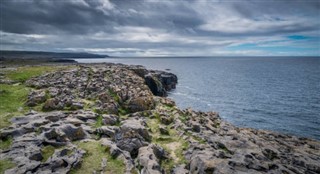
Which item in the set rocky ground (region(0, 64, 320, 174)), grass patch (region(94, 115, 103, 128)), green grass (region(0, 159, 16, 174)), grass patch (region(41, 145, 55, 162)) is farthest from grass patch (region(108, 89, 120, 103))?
green grass (region(0, 159, 16, 174))

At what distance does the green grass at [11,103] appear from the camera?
32659mm

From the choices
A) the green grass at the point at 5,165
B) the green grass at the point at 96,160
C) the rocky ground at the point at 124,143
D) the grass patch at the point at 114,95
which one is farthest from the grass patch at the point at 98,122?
the green grass at the point at 5,165

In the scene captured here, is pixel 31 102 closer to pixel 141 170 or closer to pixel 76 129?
pixel 76 129

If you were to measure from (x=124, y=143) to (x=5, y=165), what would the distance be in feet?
36.5

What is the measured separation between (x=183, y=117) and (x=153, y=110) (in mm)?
5486

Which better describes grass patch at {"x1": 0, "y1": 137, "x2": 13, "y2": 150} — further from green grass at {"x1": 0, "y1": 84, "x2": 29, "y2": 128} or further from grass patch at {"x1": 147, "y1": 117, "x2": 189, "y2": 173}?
grass patch at {"x1": 147, "y1": 117, "x2": 189, "y2": 173}

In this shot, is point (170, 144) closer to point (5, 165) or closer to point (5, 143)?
point (5, 165)

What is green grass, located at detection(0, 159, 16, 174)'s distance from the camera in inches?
804

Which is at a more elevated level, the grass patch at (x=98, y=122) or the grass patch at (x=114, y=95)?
the grass patch at (x=114, y=95)

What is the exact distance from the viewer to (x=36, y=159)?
22.6 metres

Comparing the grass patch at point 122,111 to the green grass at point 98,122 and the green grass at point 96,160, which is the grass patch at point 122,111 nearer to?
the green grass at point 98,122

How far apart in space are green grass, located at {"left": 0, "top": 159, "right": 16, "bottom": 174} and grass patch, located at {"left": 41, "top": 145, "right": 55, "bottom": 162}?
8.78ft

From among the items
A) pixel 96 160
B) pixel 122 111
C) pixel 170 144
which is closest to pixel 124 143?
pixel 96 160

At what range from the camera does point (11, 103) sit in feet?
130
